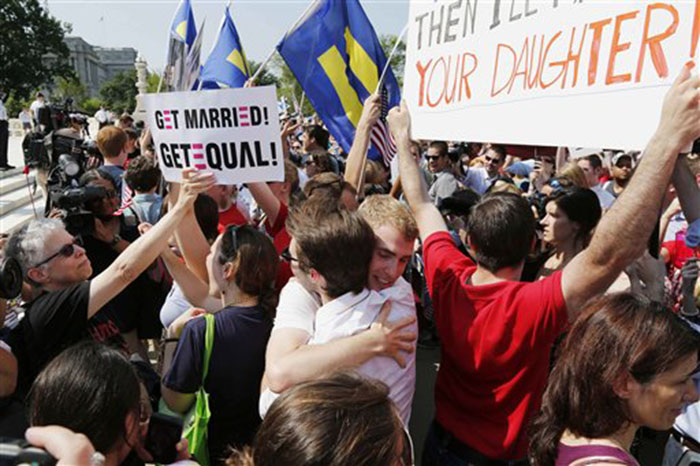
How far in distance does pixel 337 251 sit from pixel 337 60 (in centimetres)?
274

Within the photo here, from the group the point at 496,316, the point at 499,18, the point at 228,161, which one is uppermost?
the point at 499,18

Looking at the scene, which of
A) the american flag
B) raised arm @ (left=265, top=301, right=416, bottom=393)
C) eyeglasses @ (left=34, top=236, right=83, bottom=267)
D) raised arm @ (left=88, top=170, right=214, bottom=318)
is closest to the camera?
raised arm @ (left=265, top=301, right=416, bottom=393)

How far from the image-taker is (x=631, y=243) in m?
1.72

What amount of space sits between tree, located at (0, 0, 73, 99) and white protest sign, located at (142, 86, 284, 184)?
70.0 metres

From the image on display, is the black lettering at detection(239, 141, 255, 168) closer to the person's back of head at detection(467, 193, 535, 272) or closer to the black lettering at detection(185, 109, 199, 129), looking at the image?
the black lettering at detection(185, 109, 199, 129)

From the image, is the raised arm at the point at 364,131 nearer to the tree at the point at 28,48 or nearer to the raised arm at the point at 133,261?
the raised arm at the point at 133,261

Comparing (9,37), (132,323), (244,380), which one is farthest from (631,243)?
(9,37)

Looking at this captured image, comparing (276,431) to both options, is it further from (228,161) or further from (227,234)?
(228,161)

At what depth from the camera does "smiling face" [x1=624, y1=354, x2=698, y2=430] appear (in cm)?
154

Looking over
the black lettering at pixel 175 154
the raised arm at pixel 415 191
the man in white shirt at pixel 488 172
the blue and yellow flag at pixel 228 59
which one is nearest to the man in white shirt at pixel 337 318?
the raised arm at pixel 415 191

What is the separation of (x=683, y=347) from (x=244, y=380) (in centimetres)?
154

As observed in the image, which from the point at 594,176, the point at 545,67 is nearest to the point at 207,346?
the point at 545,67

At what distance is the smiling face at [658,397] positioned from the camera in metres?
1.54

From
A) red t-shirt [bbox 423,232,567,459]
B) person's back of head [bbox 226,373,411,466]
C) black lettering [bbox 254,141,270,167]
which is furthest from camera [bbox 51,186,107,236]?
person's back of head [bbox 226,373,411,466]
